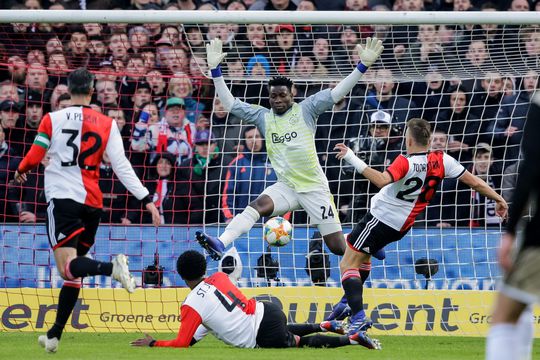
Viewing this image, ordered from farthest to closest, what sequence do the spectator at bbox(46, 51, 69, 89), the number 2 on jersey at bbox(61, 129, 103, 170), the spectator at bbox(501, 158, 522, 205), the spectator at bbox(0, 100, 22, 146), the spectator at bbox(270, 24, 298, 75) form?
the spectator at bbox(0, 100, 22, 146) → the spectator at bbox(46, 51, 69, 89) → the spectator at bbox(501, 158, 522, 205) → the spectator at bbox(270, 24, 298, 75) → the number 2 on jersey at bbox(61, 129, 103, 170)

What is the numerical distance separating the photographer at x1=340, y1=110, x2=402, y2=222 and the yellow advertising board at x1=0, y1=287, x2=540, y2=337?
53.1 inches

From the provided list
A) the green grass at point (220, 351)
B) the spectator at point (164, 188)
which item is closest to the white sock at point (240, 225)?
the green grass at point (220, 351)

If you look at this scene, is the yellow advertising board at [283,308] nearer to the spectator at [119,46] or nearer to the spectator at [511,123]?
the spectator at [511,123]

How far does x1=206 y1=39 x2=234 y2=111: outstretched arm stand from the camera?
36.2 ft

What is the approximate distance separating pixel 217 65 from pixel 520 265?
6801 mm

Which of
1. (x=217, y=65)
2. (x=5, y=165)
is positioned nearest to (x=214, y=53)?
(x=217, y=65)

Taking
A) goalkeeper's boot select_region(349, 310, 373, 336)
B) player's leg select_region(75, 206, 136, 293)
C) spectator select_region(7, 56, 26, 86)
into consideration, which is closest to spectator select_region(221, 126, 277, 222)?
spectator select_region(7, 56, 26, 86)

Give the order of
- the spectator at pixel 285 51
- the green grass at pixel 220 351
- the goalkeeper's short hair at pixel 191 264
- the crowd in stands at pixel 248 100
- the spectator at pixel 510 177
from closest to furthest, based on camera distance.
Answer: the green grass at pixel 220 351, the goalkeeper's short hair at pixel 191 264, the spectator at pixel 285 51, the crowd in stands at pixel 248 100, the spectator at pixel 510 177

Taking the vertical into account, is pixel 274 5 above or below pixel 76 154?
above

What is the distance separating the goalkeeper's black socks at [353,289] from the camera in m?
10.0

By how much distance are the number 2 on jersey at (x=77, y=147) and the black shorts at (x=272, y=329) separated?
2.03 m

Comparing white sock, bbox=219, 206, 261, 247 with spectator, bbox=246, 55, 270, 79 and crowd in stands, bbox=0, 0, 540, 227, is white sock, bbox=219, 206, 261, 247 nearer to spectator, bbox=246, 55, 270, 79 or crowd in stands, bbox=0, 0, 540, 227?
crowd in stands, bbox=0, 0, 540, 227

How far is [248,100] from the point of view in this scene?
14.0 metres

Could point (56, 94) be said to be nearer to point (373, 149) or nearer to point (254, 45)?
point (254, 45)
